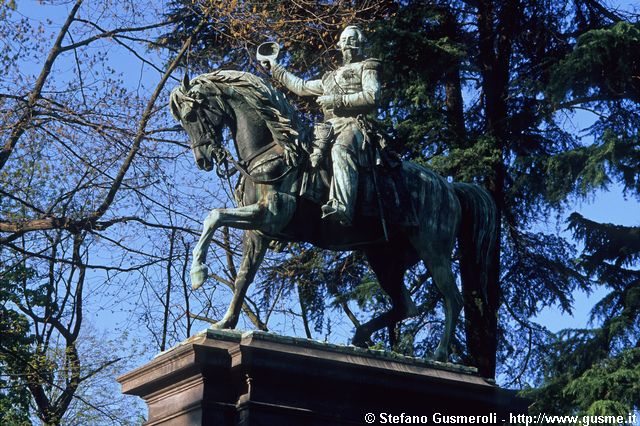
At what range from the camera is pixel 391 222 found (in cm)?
1227

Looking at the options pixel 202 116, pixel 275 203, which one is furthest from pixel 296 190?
pixel 202 116

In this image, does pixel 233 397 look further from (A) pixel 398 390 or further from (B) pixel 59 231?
(B) pixel 59 231

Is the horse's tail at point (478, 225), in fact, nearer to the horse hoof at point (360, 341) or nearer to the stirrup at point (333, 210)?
the horse hoof at point (360, 341)

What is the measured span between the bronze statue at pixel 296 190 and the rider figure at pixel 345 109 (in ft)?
0.04

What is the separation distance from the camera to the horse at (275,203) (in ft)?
37.8

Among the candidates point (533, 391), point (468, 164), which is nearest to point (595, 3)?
point (468, 164)

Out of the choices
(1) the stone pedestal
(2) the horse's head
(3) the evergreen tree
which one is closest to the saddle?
(2) the horse's head

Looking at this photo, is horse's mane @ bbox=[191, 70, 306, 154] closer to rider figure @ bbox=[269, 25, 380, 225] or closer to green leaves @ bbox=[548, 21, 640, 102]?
rider figure @ bbox=[269, 25, 380, 225]

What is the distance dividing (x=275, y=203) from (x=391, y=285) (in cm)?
180

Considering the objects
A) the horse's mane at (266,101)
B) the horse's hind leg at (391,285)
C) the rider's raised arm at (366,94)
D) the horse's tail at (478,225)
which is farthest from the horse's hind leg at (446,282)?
the horse's mane at (266,101)

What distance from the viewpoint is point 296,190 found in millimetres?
11727

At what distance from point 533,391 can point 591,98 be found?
16.3 feet

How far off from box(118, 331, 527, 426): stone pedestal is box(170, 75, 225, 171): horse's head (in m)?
1.99

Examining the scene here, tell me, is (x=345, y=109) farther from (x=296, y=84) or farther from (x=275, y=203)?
(x=275, y=203)
